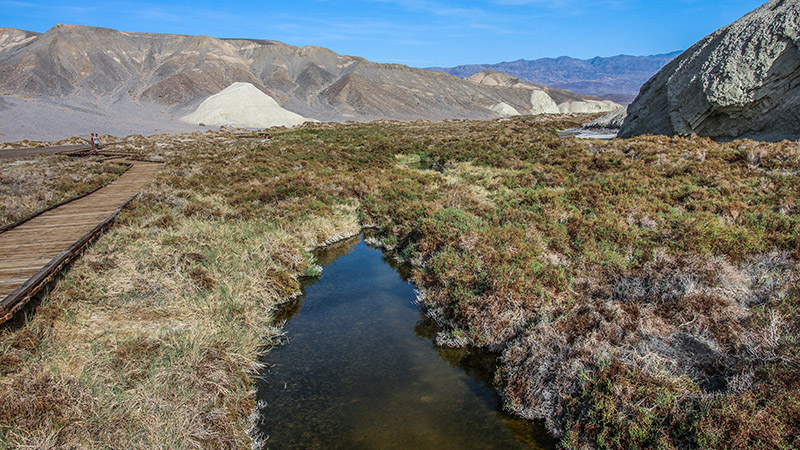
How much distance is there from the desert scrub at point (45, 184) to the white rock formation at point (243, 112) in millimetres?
51526

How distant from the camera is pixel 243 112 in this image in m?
77.6

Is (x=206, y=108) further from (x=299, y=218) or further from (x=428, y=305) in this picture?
(x=428, y=305)

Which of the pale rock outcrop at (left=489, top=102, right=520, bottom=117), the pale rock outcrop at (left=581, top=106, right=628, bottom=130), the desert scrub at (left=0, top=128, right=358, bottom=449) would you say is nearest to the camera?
the desert scrub at (left=0, top=128, right=358, bottom=449)

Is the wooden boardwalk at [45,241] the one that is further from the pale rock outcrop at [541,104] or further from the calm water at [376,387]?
the pale rock outcrop at [541,104]

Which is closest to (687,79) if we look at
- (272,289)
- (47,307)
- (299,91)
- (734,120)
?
(734,120)

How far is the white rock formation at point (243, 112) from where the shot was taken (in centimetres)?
7544

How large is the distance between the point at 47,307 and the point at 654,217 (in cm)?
1393

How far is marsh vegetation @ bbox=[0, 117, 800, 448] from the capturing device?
5324mm

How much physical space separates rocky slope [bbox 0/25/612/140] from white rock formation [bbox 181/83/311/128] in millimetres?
6463

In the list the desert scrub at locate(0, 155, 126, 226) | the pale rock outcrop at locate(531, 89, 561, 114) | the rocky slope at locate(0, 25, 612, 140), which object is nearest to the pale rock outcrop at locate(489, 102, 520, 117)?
the rocky slope at locate(0, 25, 612, 140)

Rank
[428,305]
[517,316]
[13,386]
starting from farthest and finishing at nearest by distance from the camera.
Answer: [428,305], [517,316], [13,386]

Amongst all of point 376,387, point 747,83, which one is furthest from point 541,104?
point 376,387

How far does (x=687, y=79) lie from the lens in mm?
25000

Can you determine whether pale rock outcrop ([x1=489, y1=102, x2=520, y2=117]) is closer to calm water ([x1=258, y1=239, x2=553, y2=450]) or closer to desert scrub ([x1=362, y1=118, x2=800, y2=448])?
desert scrub ([x1=362, y1=118, x2=800, y2=448])
